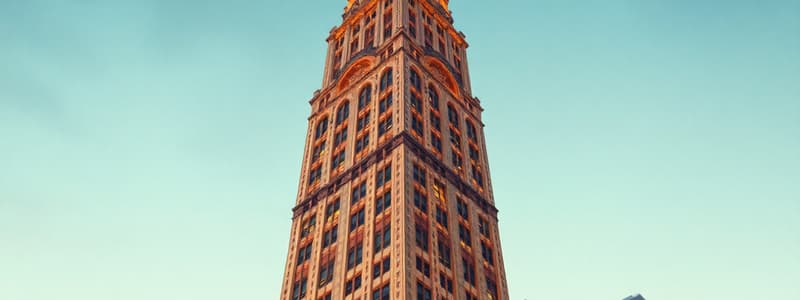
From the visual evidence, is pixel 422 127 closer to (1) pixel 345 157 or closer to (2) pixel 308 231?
(1) pixel 345 157

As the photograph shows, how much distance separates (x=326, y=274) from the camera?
70875mm

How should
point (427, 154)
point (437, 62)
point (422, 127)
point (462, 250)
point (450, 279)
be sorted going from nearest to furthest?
point (450, 279) < point (462, 250) < point (427, 154) < point (422, 127) < point (437, 62)

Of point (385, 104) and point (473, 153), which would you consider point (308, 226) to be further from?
point (473, 153)

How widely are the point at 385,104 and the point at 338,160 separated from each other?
9002 millimetres

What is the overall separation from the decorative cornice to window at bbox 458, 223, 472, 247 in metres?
6.19

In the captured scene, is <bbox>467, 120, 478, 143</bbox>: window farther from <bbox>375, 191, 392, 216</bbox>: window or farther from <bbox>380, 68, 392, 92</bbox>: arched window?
<bbox>375, 191, 392, 216</bbox>: window

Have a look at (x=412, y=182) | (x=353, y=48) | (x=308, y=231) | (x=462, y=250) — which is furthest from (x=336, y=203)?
(x=353, y=48)

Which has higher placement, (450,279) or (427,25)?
(427,25)

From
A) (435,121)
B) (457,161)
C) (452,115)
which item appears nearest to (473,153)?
(452,115)

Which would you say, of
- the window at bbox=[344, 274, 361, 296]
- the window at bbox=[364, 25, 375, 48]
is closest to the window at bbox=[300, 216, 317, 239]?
the window at bbox=[344, 274, 361, 296]

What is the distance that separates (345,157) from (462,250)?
20.8 metres

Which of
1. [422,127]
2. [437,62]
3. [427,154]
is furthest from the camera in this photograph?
[437,62]

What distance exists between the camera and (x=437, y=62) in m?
103

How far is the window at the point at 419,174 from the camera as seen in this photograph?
76.0 meters
